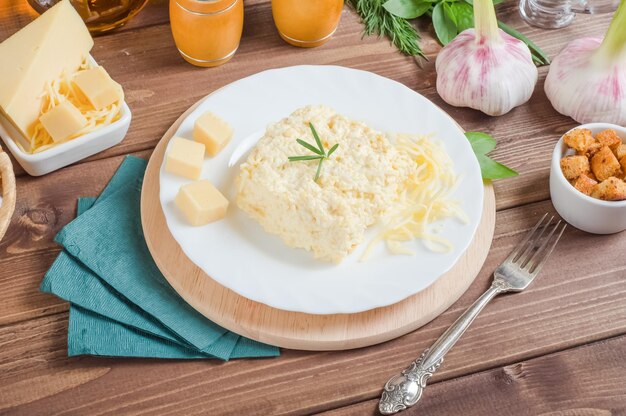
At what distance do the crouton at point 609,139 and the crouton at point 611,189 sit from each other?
0.39 ft

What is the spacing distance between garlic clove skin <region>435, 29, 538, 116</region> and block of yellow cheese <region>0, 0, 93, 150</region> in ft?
3.56

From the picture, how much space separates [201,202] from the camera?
71.5 inches

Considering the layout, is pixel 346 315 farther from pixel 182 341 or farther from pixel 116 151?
pixel 116 151

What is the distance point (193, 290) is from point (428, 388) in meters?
0.59

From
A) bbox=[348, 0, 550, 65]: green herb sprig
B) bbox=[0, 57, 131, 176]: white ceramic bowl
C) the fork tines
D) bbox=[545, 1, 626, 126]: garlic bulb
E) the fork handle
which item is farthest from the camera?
bbox=[348, 0, 550, 65]: green herb sprig

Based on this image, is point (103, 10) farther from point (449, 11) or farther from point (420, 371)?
point (420, 371)

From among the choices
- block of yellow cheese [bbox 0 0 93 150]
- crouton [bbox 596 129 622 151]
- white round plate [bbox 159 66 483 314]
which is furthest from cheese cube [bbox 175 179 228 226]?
crouton [bbox 596 129 622 151]

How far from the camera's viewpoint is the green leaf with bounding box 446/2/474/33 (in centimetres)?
242

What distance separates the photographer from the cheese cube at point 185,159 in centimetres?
190

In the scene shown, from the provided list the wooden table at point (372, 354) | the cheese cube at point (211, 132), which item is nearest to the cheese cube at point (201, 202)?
the cheese cube at point (211, 132)

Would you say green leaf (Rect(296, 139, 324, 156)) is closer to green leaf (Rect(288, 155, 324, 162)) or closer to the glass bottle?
green leaf (Rect(288, 155, 324, 162))

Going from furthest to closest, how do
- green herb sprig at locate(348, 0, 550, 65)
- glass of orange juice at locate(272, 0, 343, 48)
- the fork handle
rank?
1. green herb sprig at locate(348, 0, 550, 65)
2. glass of orange juice at locate(272, 0, 343, 48)
3. the fork handle

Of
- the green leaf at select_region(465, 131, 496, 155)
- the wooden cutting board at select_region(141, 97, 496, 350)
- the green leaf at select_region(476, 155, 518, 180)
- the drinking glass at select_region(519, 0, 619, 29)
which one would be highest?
the drinking glass at select_region(519, 0, 619, 29)

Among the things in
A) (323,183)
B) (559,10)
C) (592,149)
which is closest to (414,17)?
(559,10)
